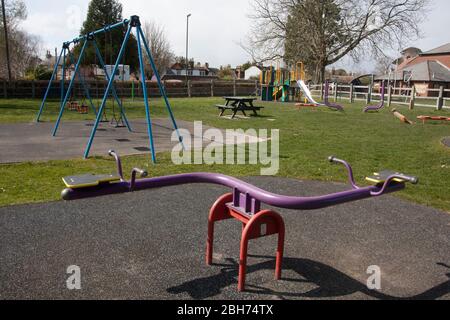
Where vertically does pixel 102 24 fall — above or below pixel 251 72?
above

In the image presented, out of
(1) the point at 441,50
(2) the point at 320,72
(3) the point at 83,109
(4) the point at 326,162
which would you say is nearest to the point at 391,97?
(2) the point at 320,72

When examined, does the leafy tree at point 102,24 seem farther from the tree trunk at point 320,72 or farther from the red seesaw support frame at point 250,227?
the red seesaw support frame at point 250,227

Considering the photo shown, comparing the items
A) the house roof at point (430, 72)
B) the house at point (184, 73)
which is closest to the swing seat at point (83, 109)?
the house roof at point (430, 72)

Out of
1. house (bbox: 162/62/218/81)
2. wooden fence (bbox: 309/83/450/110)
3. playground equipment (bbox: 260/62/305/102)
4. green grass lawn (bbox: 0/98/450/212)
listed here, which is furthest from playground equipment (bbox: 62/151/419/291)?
house (bbox: 162/62/218/81)

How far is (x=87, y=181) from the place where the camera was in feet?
9.23

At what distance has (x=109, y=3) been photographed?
47656 millimetres

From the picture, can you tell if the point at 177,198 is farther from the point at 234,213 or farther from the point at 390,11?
the point at 390,11

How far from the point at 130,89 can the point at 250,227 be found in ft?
92.9

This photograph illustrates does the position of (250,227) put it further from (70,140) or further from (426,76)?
(426,76)

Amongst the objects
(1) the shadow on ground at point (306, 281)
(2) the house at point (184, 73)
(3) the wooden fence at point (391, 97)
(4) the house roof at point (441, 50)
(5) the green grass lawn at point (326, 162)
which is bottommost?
(1) the shadow on ground at point (306, 281)

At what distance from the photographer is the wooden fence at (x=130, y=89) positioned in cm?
2434

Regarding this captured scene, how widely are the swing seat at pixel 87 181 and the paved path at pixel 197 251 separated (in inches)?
30.7

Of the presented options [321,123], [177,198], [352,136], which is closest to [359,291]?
[177,198]

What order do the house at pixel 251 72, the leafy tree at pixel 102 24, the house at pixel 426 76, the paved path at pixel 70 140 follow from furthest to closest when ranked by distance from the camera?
1. the house at pixel 251 72
2. the house at pixel 426 76
3. the leafy tree at pixel 102 24
4. the paved path at pixel 70 140
